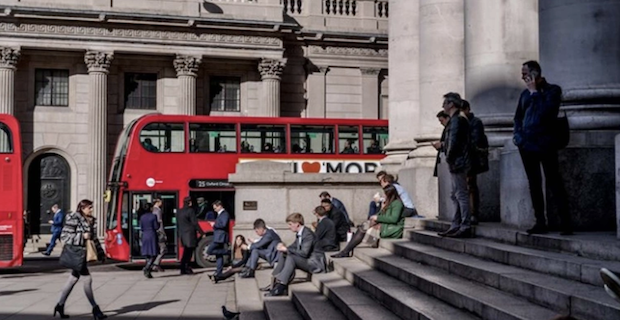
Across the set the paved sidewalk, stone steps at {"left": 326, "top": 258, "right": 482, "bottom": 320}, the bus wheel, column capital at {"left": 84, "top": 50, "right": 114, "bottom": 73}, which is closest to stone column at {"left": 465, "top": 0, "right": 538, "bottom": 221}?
stone steps at {"left": 326, "top": 258, "right": 482, "bottom": 320}

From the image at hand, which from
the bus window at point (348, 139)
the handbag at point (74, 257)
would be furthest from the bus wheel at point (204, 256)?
the handbag at point (74, 257)

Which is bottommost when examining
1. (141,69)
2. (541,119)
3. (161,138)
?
(541,119)

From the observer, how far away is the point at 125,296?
15.5 m

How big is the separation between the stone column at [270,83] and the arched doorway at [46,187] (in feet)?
30.1

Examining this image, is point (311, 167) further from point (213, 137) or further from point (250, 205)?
point (250, 205)

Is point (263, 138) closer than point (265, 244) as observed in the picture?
No

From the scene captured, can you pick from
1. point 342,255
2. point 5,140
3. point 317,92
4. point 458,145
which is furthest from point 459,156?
point 317,92

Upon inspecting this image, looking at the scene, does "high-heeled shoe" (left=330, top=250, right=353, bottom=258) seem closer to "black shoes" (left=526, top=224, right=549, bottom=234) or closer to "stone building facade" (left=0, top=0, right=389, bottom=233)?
"black shoes" (left=526, top=224, right=549, bottom=234)

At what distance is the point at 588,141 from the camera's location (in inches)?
326

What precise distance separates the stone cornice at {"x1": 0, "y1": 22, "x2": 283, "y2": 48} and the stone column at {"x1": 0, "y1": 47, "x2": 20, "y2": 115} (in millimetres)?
822

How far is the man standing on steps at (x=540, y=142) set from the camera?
307 inches

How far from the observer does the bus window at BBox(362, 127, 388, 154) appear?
961 inches

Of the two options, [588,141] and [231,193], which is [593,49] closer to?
[588,141]

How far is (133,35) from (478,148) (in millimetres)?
26850
